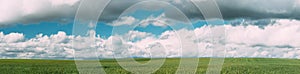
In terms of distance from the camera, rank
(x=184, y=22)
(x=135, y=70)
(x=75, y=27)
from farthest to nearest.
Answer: (x=135, y=70) → (x=184, y=22) → (x=75, y=27)

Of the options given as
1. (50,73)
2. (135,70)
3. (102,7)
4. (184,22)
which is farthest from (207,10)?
(50,73)

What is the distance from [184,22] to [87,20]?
5412mm

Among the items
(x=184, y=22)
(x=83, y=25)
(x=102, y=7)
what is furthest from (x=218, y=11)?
(x=83, y=25)

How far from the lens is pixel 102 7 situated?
19203 millimetres

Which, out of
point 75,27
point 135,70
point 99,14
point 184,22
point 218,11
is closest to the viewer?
point 75,27

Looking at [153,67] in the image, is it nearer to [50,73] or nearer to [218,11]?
[50,73]

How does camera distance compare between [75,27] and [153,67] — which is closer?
[75,27]

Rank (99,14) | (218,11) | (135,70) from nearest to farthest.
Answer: (99,14) → (218,11) → (135,70)

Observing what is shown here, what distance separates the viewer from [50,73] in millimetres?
31531

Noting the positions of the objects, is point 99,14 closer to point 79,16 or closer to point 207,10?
point 79,16

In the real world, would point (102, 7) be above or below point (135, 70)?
above

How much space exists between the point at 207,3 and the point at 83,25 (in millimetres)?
5628

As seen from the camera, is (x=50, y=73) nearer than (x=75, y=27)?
No

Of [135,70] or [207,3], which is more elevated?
[207,3]
